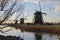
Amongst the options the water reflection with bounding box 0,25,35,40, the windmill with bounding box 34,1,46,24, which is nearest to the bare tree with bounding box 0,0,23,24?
the water reflection with bounding box 0,25,35,40

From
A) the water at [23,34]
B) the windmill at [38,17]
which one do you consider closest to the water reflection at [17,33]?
the water at [23,34]

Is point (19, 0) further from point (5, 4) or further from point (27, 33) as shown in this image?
point (27, 33)

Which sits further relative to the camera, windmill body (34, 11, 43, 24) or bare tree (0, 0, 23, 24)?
windmill body (34, 11, 43, 24)

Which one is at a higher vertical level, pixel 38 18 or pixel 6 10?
pixel 6 10

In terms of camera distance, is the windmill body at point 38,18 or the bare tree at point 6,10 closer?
the bare tree at point 6,10

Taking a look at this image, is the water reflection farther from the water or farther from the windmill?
the windmill

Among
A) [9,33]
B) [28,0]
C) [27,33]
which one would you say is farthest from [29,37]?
[28,0]

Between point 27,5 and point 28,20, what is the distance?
249mm

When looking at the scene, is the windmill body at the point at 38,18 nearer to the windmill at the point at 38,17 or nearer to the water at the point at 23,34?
the windmill at the point at 38,17

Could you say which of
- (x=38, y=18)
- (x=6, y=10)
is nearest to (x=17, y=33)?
(x=38, y=18)

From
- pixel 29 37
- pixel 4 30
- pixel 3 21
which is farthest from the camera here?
pixel 29 37

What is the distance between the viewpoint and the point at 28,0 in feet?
14.3

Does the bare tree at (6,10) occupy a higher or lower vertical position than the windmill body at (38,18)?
higher

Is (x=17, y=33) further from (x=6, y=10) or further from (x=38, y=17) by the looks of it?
(x=6, y=10)
